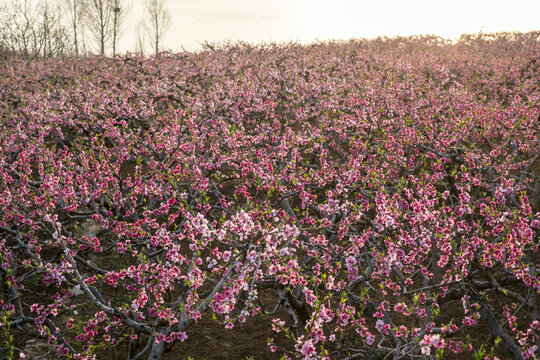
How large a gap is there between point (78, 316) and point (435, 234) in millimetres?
6700

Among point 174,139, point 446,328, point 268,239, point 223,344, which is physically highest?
point 174,139

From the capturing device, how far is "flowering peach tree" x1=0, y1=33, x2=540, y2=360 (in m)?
5.49

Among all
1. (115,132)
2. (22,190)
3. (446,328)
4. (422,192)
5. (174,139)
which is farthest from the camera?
(115,132)

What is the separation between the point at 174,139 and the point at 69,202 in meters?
2.75

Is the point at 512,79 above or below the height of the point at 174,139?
above

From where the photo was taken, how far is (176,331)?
5270mm

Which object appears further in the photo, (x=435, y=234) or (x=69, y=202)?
(x=69, y=202)

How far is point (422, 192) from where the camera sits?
7188mm

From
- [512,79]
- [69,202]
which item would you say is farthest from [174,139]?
[512,79]

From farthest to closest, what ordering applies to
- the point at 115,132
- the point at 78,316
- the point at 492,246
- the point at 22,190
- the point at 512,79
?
the point at 512,79, the point at 115,132, the point at 78,316, the point at 22,190, the point at 492,246

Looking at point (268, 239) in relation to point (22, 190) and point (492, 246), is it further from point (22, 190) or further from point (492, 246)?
point (22, 190)

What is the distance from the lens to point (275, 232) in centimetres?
498

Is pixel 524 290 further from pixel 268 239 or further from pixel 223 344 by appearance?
pixel 268 239

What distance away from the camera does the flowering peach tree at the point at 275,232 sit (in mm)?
5492
